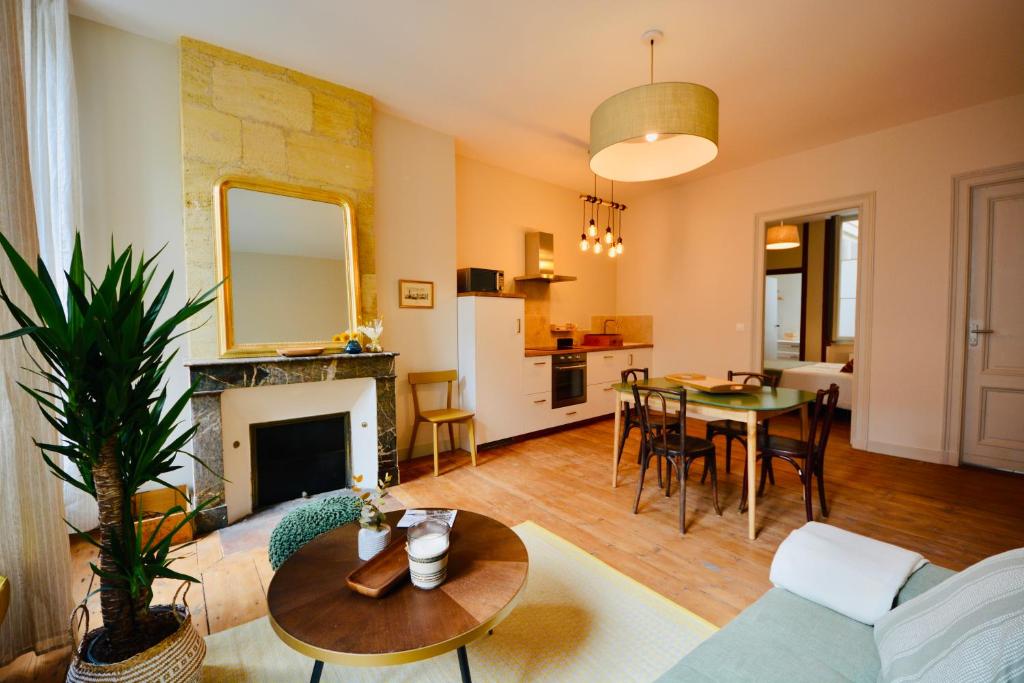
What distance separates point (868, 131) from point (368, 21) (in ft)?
14.7

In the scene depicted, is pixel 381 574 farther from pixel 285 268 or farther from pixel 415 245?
pixel 415 245

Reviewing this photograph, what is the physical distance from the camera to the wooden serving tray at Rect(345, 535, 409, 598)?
1.23 meters

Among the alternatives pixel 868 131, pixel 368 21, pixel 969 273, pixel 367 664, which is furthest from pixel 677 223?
pixel 367 664

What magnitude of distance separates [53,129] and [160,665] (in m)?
2.79

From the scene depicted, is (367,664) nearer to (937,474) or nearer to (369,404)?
(369,404)

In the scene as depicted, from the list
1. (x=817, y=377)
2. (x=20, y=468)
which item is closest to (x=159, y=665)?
(x=20, y=468)

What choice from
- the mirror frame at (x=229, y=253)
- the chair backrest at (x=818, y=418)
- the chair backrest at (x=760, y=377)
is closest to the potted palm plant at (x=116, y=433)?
the mirror frame at (x=229, y=253)

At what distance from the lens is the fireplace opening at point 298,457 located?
294 centimetres

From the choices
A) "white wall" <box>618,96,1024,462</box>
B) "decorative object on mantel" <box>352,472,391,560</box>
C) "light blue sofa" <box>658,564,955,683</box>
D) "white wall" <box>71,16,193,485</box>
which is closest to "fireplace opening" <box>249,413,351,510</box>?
"white wall" <box>71,16,193,485</box>

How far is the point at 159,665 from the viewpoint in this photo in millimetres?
1124

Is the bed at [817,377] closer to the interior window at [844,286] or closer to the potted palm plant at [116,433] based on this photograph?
the interior window at [844,286]

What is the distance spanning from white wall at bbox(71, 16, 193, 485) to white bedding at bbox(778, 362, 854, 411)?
6.18m

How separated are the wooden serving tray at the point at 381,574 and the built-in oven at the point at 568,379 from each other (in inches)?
135

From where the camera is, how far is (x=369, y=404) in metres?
3.32
